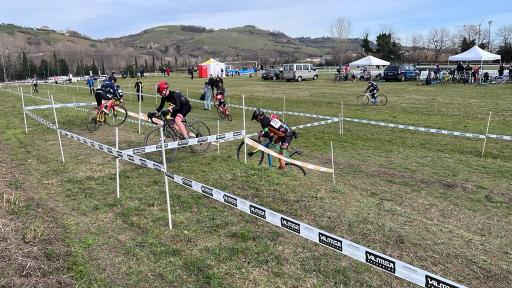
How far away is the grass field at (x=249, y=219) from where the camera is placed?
4.98m

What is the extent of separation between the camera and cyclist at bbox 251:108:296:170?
9156mm

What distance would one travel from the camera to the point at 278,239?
231 inches

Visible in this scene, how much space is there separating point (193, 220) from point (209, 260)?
53.2 inches

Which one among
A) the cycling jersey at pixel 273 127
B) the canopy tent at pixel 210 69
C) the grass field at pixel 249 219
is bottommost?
the grass field at pixel 249 219

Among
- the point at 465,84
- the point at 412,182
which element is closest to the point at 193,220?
the point at 412,182

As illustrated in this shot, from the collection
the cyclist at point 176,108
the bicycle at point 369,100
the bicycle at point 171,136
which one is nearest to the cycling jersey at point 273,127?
the cyclist at point 176,108

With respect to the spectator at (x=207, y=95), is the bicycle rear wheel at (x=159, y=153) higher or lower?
lower

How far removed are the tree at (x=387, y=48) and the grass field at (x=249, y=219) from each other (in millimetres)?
51945

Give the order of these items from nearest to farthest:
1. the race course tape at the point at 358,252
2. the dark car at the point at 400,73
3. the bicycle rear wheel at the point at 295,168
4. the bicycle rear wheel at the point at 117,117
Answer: the race course tape at the point at 358,252, the bicycle rear wheel at the point at 295,168, the bicycle rear wheel at the point at 117,117, the dark car at the point at 400,73

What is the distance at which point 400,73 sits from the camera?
38031 mm

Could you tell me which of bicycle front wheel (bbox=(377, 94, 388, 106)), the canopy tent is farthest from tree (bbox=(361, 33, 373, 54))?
bicycle front wheel (bbox=(377, 94, 388, 106))

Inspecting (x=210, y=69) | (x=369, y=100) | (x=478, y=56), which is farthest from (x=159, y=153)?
(x=210, y=69)

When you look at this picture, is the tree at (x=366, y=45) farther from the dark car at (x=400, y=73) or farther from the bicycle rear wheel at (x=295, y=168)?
the bicycle rear wheel at (x=295, y=168)

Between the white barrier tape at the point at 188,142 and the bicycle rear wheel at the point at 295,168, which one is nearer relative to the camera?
the white barrier tape at the point at 188,142
